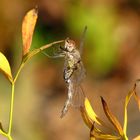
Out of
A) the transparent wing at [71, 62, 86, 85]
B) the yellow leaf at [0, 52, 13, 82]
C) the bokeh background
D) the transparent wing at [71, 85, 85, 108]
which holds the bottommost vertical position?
the bokeh background

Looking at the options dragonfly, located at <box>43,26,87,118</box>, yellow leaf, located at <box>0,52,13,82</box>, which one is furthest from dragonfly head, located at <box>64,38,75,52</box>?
yellow leaf, located at <box>0,52,13,82</box>

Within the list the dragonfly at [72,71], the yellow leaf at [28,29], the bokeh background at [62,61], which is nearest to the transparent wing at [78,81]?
the dragonfly at [72,71]

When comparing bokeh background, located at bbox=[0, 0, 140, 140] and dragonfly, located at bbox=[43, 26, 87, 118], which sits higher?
dragonfly, located at bbox=[43, 26, 87, 118]

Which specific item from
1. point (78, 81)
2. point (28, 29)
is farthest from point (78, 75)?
point (28, 29)

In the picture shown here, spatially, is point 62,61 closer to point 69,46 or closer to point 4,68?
point 69,46

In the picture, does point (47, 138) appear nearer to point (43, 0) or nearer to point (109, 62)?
point (109, 62)

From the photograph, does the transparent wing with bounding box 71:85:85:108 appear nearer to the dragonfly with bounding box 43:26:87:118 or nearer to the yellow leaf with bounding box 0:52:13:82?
the dragonfly with bounding box 43:26:87:118
